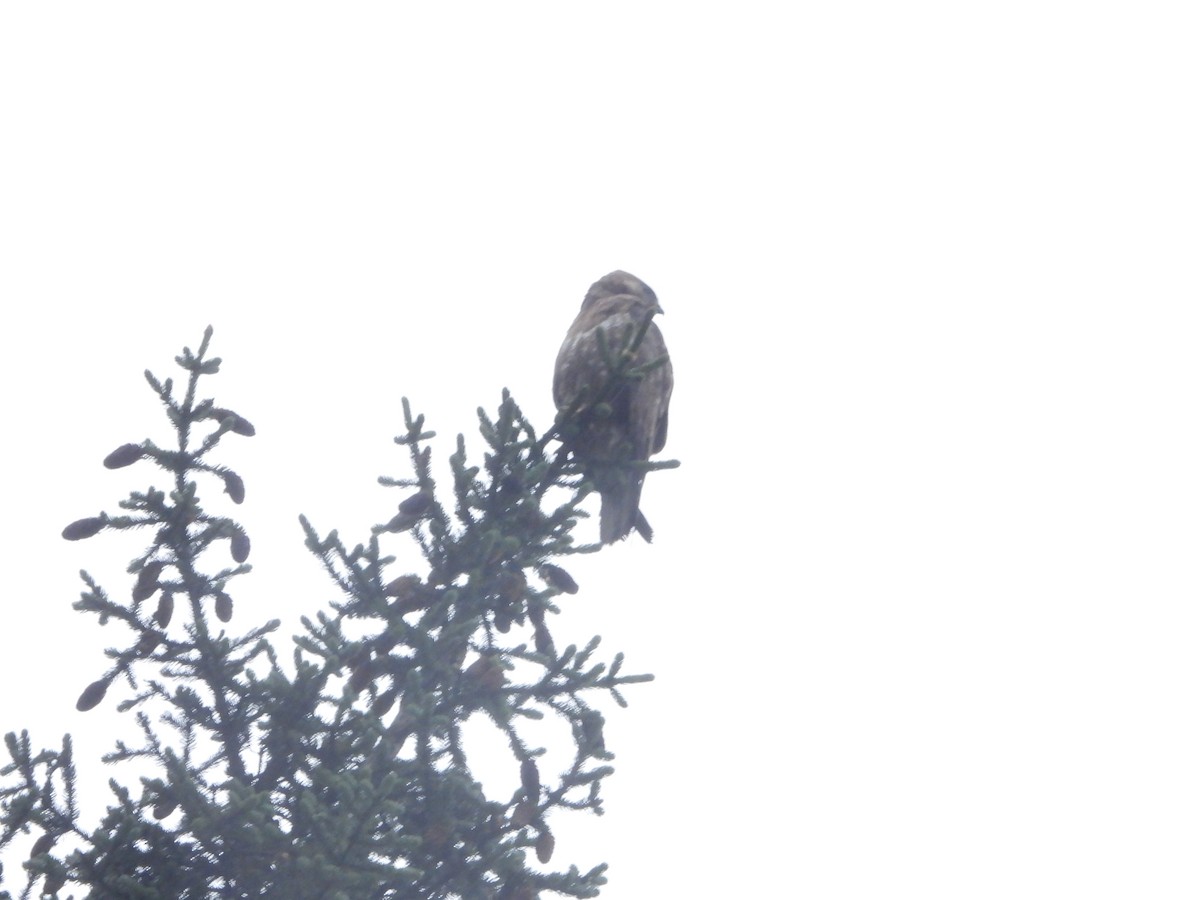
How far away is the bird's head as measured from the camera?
22.2ft

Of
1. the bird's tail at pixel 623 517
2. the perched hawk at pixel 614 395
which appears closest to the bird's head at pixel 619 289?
the perched hawk at pixel 614 395

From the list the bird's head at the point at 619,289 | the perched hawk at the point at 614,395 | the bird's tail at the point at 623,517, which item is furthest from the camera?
the bird's head at the point at 619,289

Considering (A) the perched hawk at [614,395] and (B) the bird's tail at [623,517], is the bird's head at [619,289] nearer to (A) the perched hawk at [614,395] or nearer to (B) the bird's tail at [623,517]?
(A) the perched hawk at [614,395]

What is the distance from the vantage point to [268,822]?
344 centimetres

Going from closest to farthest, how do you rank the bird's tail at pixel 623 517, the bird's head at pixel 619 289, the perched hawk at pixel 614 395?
the perched hawk at pixel 614 395 → the bird's tail at pixel 623 517 → the bird's head at pixel 619 289

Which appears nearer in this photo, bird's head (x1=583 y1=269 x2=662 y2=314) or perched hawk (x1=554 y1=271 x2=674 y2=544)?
perched hawk (x1=554 y1=271 x2=674 y2=544)

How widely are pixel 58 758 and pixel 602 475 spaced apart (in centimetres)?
176

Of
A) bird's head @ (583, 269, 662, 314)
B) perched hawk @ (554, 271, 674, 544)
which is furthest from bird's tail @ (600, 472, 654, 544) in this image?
bird's head @ (583, 269, 662, 314)

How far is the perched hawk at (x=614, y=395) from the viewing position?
4508mm

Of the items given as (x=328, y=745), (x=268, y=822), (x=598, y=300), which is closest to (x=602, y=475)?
(x=328, y=745)

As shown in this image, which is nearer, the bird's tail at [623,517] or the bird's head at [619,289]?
the bird's tail at [623,517]

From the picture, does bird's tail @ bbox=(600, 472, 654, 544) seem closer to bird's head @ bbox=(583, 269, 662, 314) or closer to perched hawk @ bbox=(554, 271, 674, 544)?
perched hawk @ bbox=(554, 271, 674, 544)

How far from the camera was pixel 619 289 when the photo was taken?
679 centimetres

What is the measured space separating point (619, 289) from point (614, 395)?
224 cm
